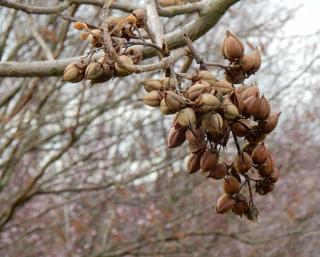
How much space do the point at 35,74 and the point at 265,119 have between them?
95 centimetres

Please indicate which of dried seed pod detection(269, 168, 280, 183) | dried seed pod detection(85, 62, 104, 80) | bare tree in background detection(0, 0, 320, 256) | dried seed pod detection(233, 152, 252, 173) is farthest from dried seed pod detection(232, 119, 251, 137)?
bare tree in background detection(0, 0, 320, 256)

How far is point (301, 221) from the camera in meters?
6.55

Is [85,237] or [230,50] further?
[85,237]

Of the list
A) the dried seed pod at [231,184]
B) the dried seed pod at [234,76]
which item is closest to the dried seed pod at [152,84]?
the dried seed pod at [234,76]

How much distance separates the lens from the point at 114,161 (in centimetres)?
681

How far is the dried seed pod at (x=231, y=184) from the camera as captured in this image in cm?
139

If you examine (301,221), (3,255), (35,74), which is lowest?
(3,255)

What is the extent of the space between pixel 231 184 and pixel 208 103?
0.34 meters

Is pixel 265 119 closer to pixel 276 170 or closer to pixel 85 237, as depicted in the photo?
pixel 276 170

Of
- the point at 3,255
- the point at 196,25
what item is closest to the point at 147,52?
the point at 196,25

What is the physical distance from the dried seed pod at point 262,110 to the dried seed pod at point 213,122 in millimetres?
137

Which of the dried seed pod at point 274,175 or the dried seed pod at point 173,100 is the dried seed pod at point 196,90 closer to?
the dried seed pod at point 173,100

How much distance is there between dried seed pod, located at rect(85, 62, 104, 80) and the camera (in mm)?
1295

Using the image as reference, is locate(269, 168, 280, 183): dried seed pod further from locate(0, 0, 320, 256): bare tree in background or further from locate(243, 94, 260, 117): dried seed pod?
locate(0, 0, 320, 256): bare tree in background
